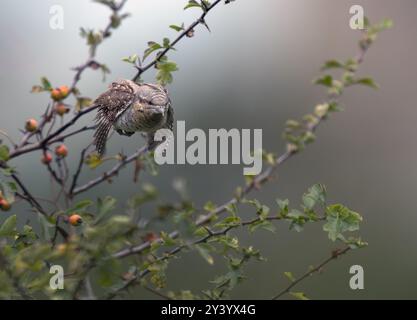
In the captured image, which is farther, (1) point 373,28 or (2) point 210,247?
(2) point 210,247

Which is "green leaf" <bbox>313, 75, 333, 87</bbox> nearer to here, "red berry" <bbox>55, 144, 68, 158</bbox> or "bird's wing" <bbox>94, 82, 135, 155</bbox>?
"red berry" <bbox>55, 144, 68, 158</bbox>

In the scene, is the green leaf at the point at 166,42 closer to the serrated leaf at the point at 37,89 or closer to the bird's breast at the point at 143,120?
the serrated leaf at the point at 37,89

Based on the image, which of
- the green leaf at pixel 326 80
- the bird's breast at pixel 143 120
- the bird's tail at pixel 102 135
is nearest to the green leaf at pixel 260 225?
the green leaf at pixel 326 80

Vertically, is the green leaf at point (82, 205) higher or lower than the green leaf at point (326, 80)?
lower

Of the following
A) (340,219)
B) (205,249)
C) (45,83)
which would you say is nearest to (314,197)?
(340,219)

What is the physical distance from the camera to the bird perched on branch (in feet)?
10.1

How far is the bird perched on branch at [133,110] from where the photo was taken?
3.08 metres

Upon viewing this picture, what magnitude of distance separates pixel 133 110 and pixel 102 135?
0.19 meters

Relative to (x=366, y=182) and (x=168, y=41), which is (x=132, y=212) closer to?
(x=168, y=41)

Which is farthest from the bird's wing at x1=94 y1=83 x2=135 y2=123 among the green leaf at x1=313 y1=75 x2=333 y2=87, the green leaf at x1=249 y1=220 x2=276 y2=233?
the green leaf at x1=313 y1=75 x2=333 y2=87

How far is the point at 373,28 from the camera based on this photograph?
157 centimetres

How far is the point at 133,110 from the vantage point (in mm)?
3168
